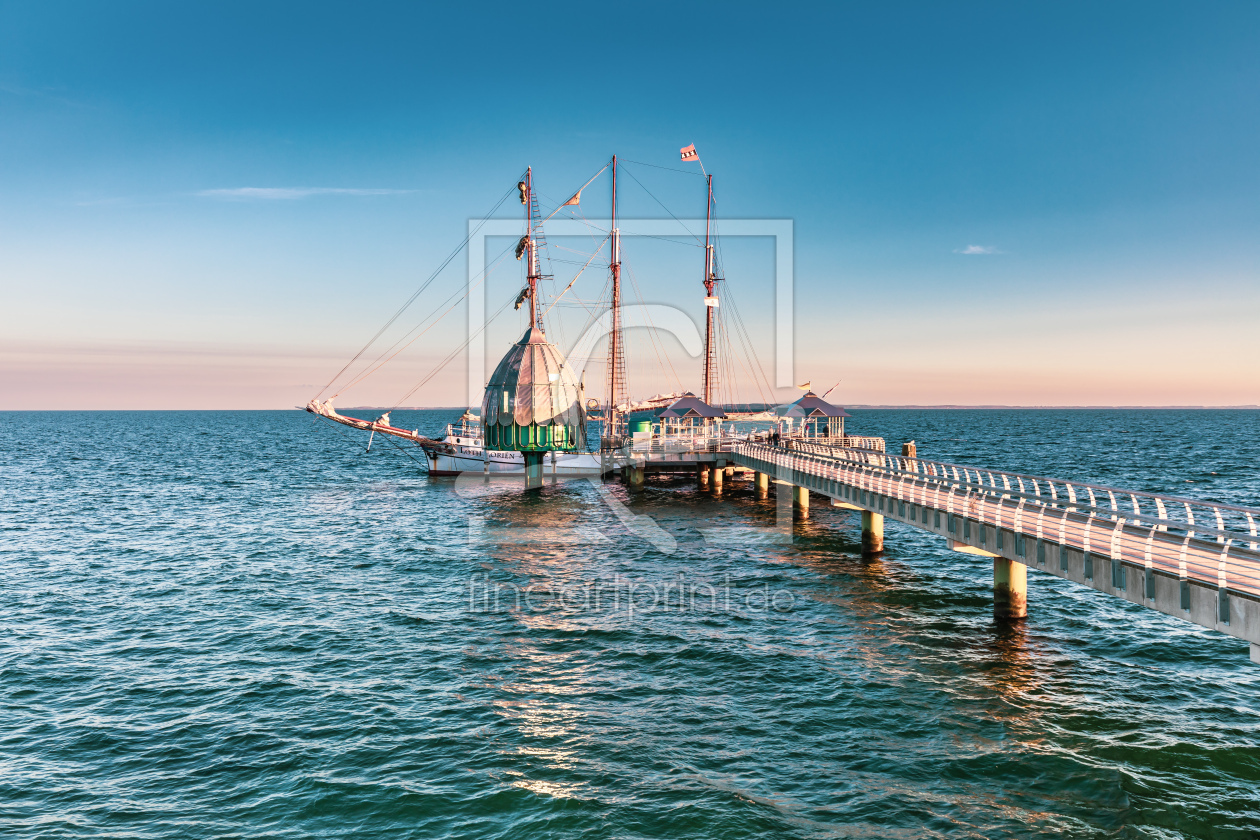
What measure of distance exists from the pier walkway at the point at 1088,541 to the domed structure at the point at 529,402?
2441 cm

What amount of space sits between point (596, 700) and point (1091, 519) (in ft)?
42.9

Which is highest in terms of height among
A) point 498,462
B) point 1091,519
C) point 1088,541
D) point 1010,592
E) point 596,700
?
point 1091,519

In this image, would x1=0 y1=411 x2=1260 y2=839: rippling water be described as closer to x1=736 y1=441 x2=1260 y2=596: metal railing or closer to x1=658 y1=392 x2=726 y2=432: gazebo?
x1=736 y1=441 x2=1260 y2=596: metal railing

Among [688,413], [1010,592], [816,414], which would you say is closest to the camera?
[1010,592]

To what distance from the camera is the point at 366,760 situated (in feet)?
49.7

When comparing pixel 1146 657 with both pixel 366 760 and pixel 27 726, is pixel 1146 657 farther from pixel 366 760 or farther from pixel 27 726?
pixel 27 726

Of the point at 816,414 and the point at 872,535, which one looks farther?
the point at 816,414

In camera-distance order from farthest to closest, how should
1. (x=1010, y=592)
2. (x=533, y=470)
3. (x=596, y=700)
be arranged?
(x=533, y=470) → (x=1010, y=592) → (x=596, y=700)

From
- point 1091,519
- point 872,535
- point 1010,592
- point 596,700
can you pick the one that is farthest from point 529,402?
point 1091,519

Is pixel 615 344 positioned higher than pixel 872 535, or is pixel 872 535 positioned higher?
pixel 615 344

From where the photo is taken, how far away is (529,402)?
176ft

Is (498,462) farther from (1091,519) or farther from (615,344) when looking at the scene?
(1091,519)

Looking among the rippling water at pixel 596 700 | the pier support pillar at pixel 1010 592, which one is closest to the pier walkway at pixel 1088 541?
the pier support pillar at pixel 1010 592

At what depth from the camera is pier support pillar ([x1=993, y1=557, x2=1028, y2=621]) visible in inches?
939
